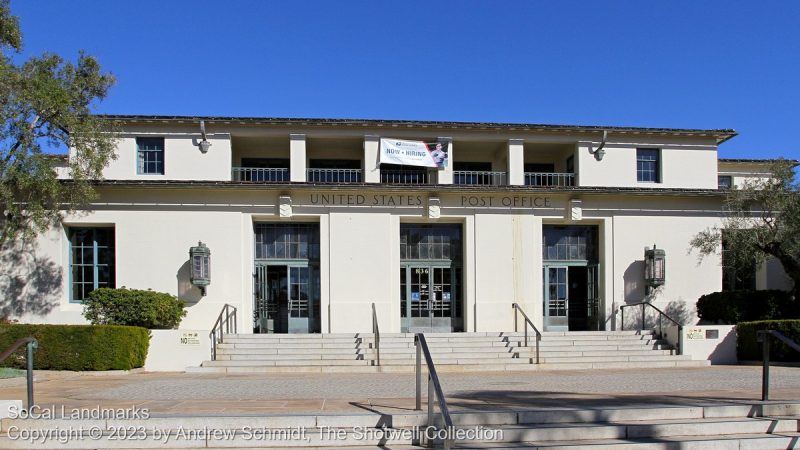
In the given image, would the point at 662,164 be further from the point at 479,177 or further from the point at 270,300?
the point at 270,300

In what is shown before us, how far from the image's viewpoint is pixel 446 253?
1916cm

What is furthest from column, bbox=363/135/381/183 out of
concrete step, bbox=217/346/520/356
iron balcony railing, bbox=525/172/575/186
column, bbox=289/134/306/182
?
concrete step, bbox=217/346/520/356

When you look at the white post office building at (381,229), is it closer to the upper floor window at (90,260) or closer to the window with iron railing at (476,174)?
the upper floor window at (90,260)

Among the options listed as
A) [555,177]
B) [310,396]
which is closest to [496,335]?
[555,177]

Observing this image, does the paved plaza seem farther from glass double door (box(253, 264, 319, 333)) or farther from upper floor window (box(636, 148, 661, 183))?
upper floor window (box(636, 148, 661, 183))

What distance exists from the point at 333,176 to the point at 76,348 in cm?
941

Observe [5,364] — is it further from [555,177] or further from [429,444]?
[555,177]

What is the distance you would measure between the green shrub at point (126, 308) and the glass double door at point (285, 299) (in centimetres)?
328

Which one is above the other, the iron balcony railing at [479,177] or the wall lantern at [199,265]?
the iron balcony railing at [479,177]

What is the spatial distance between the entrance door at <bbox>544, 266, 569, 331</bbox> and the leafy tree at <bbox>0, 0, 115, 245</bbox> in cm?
1372

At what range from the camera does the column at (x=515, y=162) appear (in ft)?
63.0

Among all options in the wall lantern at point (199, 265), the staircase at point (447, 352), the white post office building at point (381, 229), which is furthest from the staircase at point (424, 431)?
the white post office building at point (381, 229)

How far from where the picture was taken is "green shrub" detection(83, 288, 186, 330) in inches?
595

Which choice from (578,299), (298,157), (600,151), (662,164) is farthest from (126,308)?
(662,164)
